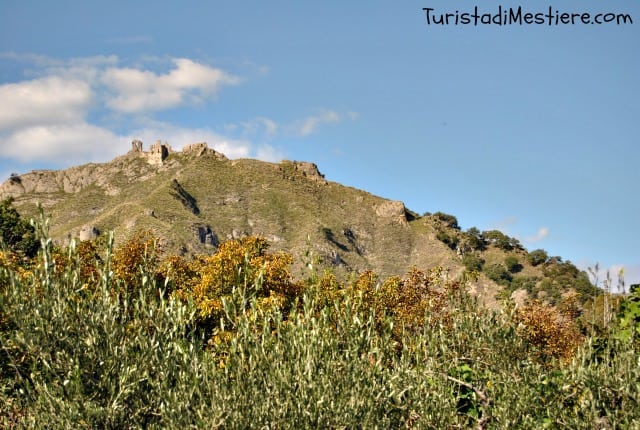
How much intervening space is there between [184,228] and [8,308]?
15894 cm

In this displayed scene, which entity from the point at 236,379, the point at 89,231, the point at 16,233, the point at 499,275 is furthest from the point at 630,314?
A: the point at 499,275

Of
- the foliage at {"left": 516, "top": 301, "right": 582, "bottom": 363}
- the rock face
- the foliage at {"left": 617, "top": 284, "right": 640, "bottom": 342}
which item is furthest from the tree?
the rock face

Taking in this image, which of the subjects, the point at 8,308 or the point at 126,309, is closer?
the point at 8,308

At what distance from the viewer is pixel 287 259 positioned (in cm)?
3741

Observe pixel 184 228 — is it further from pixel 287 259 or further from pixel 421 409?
pixel 421 409

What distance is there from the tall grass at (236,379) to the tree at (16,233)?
72102 millimetres

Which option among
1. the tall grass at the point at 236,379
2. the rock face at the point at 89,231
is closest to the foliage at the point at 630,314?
the tall grass at the point at 236,379

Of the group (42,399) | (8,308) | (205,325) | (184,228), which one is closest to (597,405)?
(42,399)

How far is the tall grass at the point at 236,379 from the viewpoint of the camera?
994 cm

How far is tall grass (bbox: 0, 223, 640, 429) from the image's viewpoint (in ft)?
32.6

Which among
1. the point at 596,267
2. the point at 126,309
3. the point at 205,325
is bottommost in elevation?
the point at 205,325

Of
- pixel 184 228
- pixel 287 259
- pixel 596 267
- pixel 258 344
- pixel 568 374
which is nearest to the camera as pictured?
pixel 258 344

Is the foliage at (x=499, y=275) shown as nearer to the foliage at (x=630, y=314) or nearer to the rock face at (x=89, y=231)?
the rock face at (x=89, y=231)

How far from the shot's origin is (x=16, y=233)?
77625mm
